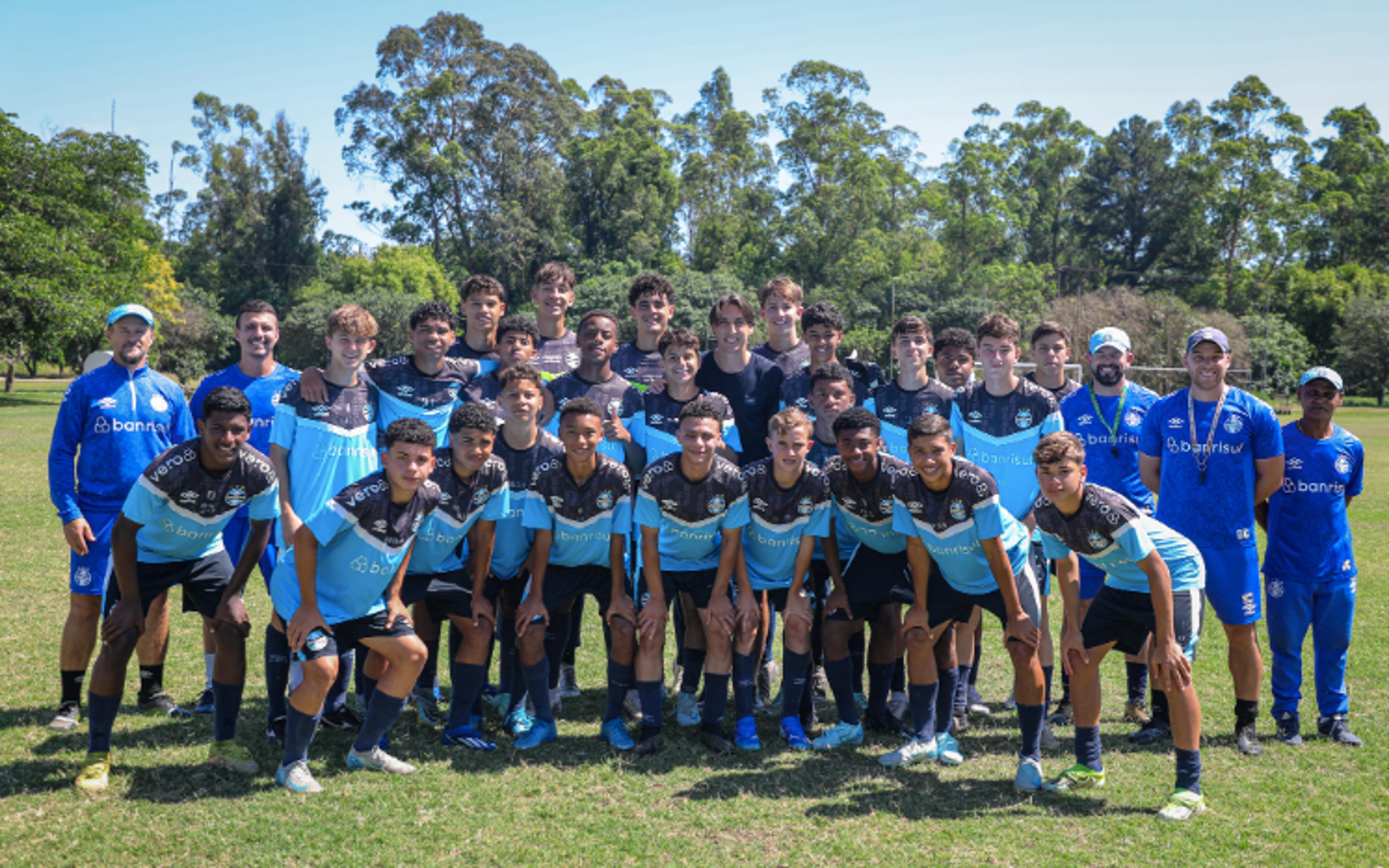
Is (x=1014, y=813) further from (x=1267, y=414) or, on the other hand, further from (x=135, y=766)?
(x=135, y=766)

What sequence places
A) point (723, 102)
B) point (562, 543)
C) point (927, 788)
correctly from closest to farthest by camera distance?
1. point (927, 788)
2. point (562, 543)
3. point (723, 102)

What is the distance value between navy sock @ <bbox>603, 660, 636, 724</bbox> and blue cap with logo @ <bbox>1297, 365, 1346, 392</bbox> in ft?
14.3

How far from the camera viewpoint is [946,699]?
5582mm

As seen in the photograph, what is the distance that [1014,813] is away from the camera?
464 centimetres

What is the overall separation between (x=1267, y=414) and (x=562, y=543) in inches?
166

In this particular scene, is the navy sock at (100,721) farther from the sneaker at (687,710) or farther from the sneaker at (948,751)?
the sneaker at (948,751)

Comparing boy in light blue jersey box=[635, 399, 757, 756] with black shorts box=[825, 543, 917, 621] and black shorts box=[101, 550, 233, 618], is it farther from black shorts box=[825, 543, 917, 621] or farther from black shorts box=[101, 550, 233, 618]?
black shorts box=[101, 550, 233, 618]

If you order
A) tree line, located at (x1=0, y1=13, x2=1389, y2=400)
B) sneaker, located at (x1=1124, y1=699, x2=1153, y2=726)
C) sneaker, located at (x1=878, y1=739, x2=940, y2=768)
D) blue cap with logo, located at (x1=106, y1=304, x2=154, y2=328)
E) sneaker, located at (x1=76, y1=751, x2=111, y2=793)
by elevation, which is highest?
tree line, located at (x1=0, y1=13, x2=1389, y2=400)

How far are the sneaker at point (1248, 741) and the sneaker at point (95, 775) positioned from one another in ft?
19.7

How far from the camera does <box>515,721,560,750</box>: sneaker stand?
545cm

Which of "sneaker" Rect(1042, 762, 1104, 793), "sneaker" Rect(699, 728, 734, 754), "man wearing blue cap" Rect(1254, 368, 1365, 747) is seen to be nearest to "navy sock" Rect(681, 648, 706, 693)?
"sneaker" Rect(699, 728, 734, 754)

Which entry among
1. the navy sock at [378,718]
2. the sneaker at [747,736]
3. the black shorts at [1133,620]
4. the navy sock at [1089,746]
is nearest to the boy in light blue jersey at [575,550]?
the sneaker at [747,736]

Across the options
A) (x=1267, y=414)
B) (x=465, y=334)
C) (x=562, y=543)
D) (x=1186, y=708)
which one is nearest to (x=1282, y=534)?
(x=1267, y=414)

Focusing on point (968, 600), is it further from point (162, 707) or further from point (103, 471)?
point (103, 471)
